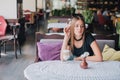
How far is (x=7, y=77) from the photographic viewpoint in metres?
5.26

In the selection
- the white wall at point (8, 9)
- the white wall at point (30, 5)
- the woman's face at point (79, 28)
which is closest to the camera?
the woman's face at point (79, 28)

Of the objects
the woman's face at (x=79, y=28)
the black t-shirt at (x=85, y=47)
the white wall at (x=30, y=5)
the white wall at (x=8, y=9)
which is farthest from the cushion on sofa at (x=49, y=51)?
the white wall at (x=30, y=5)

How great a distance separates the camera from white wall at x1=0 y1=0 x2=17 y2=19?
8773mm

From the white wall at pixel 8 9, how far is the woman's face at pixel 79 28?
5848mm

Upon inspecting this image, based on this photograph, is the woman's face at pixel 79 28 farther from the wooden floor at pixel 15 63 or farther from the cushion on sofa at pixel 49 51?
the wooden floor at pixel 15 63

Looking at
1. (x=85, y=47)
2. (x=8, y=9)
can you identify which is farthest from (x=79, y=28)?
(x=8, y=9)

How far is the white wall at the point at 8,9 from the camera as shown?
877cm

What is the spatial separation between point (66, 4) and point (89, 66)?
12.8 meters

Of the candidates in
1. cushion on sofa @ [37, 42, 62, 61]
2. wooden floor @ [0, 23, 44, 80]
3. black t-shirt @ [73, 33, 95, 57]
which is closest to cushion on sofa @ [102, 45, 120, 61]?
black t-shirt @ [73, 33, 95, 57]

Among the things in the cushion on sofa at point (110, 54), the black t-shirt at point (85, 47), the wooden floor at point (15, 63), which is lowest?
the wooden floor at point (15, 63)

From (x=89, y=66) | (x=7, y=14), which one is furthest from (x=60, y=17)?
(x=89, y=66)

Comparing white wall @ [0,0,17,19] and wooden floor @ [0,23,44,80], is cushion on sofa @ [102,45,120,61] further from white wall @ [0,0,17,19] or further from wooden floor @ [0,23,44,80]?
white wall @ [0,0,17,19]

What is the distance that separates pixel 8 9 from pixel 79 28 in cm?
595

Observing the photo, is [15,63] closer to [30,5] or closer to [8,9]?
[8,9]
